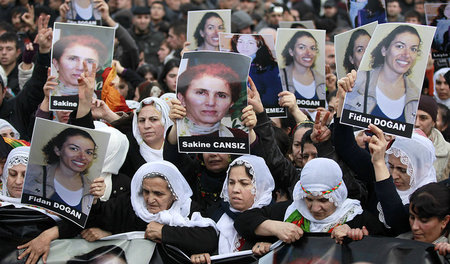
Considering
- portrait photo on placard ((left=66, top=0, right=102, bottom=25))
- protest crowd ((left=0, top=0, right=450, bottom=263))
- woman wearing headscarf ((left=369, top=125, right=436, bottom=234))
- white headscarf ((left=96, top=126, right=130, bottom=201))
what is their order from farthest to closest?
portrait photo on placard ((left=66, top=0, right=102, bottom=25)), white headscarf ((left=96, top=126, right=130, bottom=201)), protest crowd ((left=0, top=0, right=450, bottom=263)), woman wearing headscarf ((left=369, top=125, right=436, bottom=234))

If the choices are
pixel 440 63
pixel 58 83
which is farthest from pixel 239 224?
pixel 440 63

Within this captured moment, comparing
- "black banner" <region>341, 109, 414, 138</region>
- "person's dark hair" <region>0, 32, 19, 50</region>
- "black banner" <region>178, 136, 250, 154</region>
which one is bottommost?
"black banner" <region>178, 136, 250, 154</region>

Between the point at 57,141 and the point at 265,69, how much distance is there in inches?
72.3

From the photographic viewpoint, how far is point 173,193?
198 inches

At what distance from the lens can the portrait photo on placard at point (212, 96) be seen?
5.12 m

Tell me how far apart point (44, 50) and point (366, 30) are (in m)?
2.78

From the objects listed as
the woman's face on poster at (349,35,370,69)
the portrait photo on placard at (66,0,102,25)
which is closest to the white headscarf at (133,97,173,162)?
the woman's face on poster at (349,35,370,69)

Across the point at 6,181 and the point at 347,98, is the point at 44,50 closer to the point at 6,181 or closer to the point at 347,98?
the point at 6,181

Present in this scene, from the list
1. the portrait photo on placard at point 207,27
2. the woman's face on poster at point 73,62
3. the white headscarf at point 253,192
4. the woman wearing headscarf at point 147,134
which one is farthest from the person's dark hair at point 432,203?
the portrait photo on placard at point 207,27

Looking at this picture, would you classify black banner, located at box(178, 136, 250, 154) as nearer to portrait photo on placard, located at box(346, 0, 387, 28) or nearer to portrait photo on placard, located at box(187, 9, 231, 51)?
portrait photo on placard, located at box(187, 9, 231, 51)

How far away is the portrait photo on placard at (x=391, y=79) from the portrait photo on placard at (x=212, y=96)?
2.40ft

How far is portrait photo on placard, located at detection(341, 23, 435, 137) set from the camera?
15.8 ft

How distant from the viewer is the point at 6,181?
5.38 metres

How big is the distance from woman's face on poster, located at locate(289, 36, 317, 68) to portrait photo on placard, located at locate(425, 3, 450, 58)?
55.3 inches
